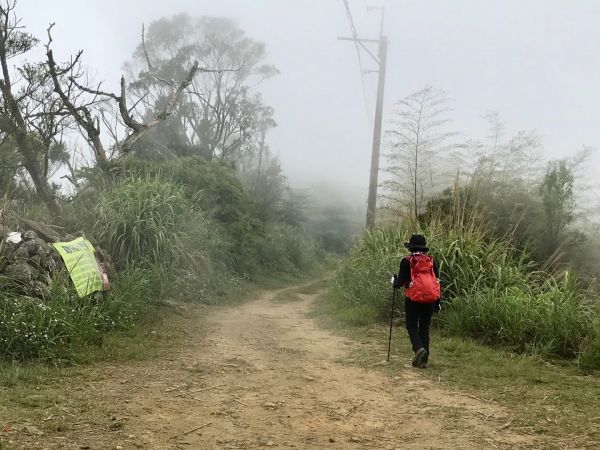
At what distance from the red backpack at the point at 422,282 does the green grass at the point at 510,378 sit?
0.74 metres

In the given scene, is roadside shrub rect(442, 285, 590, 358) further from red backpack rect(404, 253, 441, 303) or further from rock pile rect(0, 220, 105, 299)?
rock pile rect(0, 220, 105, 299)

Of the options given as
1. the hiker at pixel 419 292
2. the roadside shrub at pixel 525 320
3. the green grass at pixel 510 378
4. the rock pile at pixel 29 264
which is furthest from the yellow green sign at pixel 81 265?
the roadside shrub at pixel 525 320

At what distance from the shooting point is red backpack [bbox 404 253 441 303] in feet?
21.1

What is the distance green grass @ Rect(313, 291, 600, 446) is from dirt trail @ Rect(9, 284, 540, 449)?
0.21 meters

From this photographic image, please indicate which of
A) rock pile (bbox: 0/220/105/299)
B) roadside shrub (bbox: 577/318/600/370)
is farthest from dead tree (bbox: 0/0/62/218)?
roadside shrub (bbox: 577/318/600/370)

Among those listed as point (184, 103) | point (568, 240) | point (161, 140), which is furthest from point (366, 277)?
point (184, 103)

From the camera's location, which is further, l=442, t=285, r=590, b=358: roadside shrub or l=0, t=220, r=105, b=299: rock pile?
l=442, t=285, r=590, b=358: roadside shrub

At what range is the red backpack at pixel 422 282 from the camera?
6438mm

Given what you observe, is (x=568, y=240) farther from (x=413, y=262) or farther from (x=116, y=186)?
(x=116, y=186)

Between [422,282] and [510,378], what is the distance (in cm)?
132

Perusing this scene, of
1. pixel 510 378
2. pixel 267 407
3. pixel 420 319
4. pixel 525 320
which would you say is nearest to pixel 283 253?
pixel 525 320

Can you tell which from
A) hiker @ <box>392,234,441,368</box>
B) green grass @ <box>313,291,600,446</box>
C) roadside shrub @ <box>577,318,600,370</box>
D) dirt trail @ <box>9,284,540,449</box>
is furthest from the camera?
hiker @ <box>392,234,441,368</box>

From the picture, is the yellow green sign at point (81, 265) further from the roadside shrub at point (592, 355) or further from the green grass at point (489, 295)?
the roadside shrub at point (592, 355)

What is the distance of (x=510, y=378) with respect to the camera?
585cm
